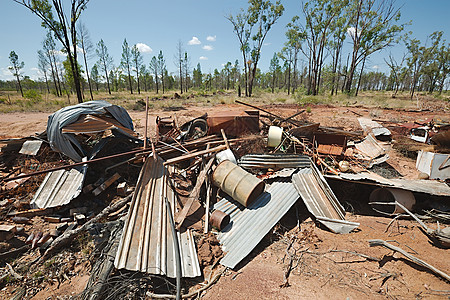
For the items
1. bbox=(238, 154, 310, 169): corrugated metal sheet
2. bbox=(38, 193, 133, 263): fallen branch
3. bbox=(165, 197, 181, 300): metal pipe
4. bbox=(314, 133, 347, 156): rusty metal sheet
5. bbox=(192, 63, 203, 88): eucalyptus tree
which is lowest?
bbox=(38, 193, 133, 263): fallen branch

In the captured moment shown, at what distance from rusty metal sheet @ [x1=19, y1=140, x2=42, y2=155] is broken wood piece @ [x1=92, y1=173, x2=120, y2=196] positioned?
7.56ft

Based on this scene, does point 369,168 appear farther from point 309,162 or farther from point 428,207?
point 309,162

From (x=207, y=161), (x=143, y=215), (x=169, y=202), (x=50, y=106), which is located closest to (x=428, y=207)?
(x=207, y=161)

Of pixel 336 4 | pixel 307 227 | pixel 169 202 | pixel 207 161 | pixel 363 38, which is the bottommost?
pixel 307 227

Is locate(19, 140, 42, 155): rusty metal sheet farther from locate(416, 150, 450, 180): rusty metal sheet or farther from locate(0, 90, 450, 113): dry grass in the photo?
locate(0, 90, 450, 113): dry grass

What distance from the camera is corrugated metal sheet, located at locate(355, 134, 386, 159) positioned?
19.7ft

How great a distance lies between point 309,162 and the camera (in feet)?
15.5

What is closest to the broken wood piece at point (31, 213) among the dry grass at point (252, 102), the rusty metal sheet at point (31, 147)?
the rusty metal sheet at point (31, 147)

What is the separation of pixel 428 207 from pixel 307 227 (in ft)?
8.42

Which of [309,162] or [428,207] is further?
[309,162]

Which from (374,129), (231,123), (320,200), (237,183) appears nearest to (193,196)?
(237,183)

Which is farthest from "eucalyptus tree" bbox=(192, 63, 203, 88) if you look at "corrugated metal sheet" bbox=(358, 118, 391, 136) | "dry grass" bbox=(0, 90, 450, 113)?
"corrugated metal sheet" bbox=(358, 118, 391, 136)

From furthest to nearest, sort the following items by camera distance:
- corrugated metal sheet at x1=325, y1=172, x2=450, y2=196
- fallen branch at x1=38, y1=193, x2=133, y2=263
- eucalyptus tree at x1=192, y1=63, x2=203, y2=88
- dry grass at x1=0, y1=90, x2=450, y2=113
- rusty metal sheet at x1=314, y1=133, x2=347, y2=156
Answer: eucalyptus tree at x1=192, y1=63, x2=203, y2=88 → dry grass at x1=0, y1=90, x2=450, y2=113 → rusty metal sheet at x1=314, y1=133, x2=347, y2=156 → corrugated metal sheet at x1=325, y1=172, x2=450, y2=196 → fallen branch at x1=38, y1=193, x2=133, y2=263

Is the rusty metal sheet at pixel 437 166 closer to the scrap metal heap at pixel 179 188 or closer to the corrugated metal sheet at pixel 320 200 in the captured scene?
the scrap metal heap at pixel 179 188
